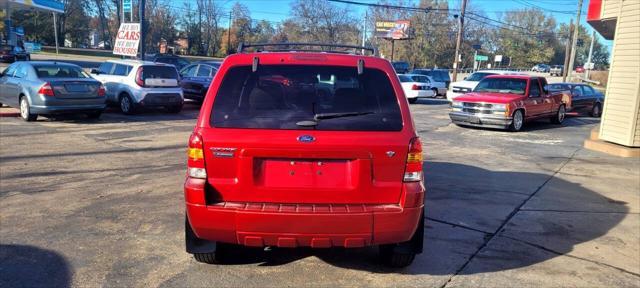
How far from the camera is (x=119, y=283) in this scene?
3.82m

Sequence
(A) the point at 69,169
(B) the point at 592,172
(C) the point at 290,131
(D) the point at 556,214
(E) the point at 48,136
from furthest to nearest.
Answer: (E) the point at 48,136 < (B) the point at 592,172 < (A) the point at 69,169 < (D) the point at 556,214 < (C) the point at 290,131

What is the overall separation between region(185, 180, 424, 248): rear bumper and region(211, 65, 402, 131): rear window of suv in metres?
0.58

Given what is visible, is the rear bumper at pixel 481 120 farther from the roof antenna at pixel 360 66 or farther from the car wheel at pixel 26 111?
the car wheel at pixel 26 111

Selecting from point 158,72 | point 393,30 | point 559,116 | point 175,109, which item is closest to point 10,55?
point 175,109

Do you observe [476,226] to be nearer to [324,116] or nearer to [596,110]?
[324,116]

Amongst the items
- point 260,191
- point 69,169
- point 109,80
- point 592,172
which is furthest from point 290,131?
point 109,80

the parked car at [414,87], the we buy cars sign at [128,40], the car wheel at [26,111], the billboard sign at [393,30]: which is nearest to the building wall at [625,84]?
the parked car at [414,87]

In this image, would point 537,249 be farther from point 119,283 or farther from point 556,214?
point 119,283

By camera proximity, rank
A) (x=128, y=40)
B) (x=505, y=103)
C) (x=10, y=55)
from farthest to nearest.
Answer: (x=10, y=55) → (x=128, y=40) → (x=505, y=103)

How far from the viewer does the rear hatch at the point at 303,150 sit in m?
3.46

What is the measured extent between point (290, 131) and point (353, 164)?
1.66 ft

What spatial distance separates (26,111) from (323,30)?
56.8 metres

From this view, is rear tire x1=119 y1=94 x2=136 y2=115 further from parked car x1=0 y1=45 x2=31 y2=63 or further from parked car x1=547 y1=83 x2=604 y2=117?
parked car x1=0 y1=45 x2=31 y2=63

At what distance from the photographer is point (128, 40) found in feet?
65.4
